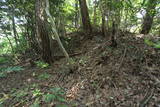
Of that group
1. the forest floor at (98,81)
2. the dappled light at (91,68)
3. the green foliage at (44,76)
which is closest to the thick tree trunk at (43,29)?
the dappled light at (91,68)

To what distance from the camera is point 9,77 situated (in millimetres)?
4219

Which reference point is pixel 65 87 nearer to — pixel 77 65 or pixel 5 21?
pixel 77 65

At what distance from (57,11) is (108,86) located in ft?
16.3

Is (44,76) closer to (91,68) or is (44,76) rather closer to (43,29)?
(91,68)

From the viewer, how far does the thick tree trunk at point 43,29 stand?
13.1 feet

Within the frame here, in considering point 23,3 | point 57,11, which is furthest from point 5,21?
point 57,11

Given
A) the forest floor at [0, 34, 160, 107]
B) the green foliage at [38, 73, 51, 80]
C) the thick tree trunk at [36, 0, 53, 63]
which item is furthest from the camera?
the thick tree trunk at [36, 0, 53, 63]

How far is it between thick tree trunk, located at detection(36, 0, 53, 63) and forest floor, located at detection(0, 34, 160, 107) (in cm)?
48

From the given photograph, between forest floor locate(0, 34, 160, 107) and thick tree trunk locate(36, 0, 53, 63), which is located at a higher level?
thick tree trunk locate(36, 0, 53, 63)

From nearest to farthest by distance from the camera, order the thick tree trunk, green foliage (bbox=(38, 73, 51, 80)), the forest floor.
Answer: the forest floor < green foliage (bbox=(38, 73, 51, 80)) < the thick tree trunk

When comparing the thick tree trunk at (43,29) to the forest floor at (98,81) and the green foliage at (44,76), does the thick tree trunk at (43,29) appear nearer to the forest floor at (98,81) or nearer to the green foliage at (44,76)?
the forest floor at (98,81)

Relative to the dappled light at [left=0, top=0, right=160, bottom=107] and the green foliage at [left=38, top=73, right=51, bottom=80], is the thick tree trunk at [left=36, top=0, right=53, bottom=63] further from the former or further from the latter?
the green foliage at [left=38, top=73, right=51, bottom=80]

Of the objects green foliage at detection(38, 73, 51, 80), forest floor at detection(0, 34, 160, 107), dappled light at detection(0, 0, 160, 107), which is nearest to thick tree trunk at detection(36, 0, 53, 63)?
dappled light at detection(0, 0, 160, 107)

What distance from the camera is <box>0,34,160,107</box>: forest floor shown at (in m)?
2.37
